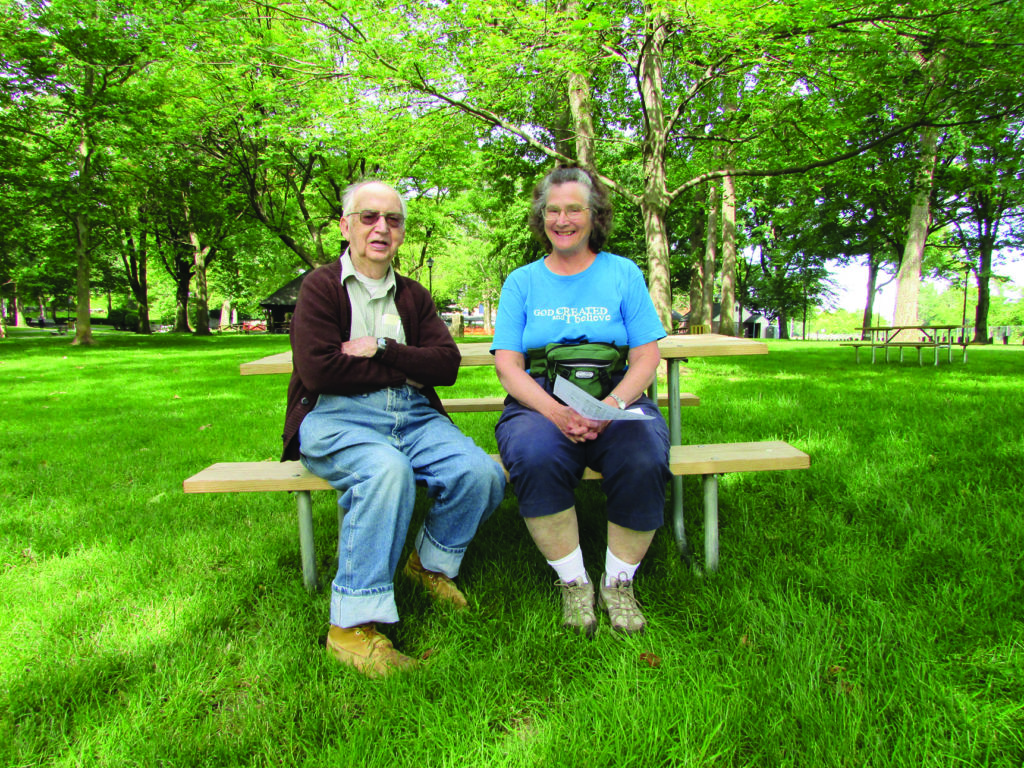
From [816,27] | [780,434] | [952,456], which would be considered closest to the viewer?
[952,456]

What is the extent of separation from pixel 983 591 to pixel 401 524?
7.24 feet

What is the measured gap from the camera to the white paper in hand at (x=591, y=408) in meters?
2.06

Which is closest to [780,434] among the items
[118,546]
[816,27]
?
[118,546]

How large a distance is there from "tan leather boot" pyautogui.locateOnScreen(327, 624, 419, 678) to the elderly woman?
2.07 ft

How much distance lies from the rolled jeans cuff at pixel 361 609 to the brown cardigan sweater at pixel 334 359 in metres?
0.74

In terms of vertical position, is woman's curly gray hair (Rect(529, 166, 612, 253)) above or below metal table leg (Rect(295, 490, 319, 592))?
above

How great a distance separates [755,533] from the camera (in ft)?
9.30

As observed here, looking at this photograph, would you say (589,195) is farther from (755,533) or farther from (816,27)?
(816,27)

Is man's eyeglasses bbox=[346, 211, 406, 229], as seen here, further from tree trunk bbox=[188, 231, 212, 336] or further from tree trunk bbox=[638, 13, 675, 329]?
tree trunk bbox=[188, 231, 212, 336]

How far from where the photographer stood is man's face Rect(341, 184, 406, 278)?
2.54 meters

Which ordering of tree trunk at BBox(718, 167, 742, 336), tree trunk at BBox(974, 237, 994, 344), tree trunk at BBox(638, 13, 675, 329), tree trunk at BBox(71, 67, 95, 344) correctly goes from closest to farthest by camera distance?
1. tree trunk at BBox(638, 13, 675, 329)
2. tree trunk at BBox(71, 67, 95, 344)
3. tree trunk at BBox(718, 167, 742, 336)
4. tree trunk at BBox(974, 237, 994, 344)

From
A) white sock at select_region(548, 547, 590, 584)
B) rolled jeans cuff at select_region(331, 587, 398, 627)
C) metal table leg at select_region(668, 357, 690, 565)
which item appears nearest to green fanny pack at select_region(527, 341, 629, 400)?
metal table leg at select_region(668, 357, 690, 565)

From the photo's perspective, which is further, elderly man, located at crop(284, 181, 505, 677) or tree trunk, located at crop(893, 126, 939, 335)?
tree trunk, located at crop(893, 126, 939, 335)

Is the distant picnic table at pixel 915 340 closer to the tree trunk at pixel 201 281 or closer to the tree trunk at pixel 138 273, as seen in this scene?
the tree trunk at pixel 201 281
